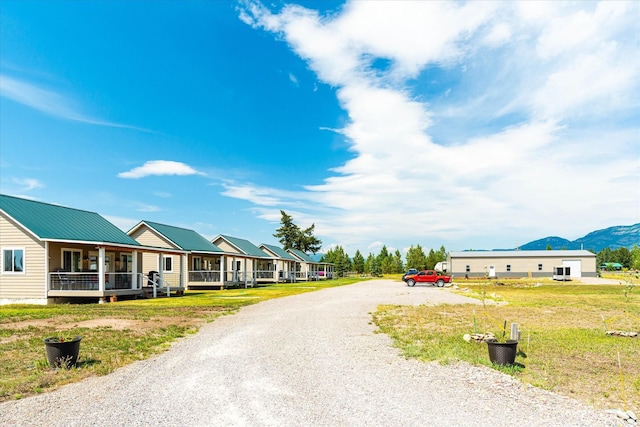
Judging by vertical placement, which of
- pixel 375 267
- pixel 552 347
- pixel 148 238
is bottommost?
pixel 375 267

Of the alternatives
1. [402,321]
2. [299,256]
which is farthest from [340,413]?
[299,256]

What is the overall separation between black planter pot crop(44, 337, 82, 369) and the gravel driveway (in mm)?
963

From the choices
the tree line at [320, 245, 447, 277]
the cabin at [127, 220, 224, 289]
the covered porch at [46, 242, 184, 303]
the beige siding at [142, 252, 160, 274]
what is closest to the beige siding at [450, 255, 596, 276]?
the tree line at [320, 245, 447, 277]

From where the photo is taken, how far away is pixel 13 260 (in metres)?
23.4

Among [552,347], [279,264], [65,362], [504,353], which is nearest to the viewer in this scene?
[65,362]

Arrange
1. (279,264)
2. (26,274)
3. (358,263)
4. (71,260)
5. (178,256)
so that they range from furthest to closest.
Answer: (358,263), (279,264), (178,256), (71,260), (26,274)

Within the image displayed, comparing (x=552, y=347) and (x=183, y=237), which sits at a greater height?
(x=183, y=237)

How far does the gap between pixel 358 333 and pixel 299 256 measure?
60551mm

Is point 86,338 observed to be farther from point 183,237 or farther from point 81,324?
point 183,237

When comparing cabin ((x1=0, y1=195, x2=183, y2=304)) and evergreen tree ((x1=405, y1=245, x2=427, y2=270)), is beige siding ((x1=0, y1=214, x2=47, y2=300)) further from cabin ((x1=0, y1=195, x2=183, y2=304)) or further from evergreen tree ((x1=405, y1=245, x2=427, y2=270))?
evergreen tree ((x1=405, y1=245, x2=427, y2=270))

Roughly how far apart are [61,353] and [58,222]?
64.2ft

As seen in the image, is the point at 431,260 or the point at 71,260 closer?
the point at 71,260

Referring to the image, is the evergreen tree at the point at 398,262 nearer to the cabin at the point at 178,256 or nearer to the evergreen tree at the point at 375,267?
the evergreen tree at the point at 375,267

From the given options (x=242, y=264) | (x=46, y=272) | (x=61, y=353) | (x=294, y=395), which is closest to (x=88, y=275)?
(x=46, y=272)
